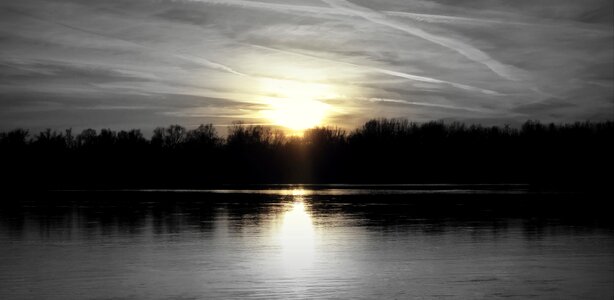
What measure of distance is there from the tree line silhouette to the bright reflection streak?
10000 centimetres

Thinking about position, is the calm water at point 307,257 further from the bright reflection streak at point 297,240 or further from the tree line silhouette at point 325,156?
the tree line silhouette at point 325,156

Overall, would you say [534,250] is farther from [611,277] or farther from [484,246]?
[611,277]

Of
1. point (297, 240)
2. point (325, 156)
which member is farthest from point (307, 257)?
point (325, 156)

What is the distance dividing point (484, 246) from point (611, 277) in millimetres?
5993

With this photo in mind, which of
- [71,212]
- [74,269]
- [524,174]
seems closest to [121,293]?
[74,269]

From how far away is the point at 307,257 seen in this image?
63.6 ft

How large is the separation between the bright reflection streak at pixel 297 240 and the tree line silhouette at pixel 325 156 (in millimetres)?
100003

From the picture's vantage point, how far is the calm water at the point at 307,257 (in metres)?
14.4

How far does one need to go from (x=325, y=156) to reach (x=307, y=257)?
129943 mm

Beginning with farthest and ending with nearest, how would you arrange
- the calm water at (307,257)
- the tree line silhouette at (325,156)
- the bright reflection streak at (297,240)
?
the tree line silhouette at (325,156) → the bright reflection streak at (297,240) → the calm water at (307,257)

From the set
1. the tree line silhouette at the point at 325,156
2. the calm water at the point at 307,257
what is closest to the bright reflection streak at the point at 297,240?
the calm water at the point at 307,257

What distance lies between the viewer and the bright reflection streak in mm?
18578

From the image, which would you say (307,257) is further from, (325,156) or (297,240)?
(325,156)

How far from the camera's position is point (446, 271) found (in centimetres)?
1675
